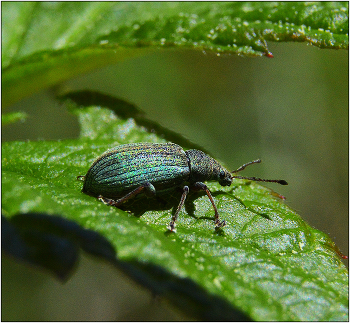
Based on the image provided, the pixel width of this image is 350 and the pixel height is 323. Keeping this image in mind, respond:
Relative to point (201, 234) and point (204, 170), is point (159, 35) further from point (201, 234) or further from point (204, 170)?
point (201, 234)

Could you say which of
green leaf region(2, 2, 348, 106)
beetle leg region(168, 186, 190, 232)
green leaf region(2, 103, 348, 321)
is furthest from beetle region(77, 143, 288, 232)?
green leaf region(2, 2, 348, 106)

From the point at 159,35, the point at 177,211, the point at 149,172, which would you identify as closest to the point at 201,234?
the point at 177,211

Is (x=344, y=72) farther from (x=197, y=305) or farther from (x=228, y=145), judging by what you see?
(x=197, y=305)

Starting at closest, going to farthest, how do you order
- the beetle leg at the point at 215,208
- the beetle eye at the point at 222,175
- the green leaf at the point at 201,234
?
the green leaf at the point at 201,234 < the beetle leg at the point at 215,208 < the beetle eye at the point at 222,175

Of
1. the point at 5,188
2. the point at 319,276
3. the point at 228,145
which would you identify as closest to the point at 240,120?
the point at 228,145

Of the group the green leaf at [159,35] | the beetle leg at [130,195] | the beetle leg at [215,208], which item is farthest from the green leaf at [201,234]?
the green leaf at [159,35]

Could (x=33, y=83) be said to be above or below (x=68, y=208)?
above

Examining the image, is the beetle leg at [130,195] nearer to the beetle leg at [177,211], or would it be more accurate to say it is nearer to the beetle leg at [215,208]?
the beetle leg at [177,211]
